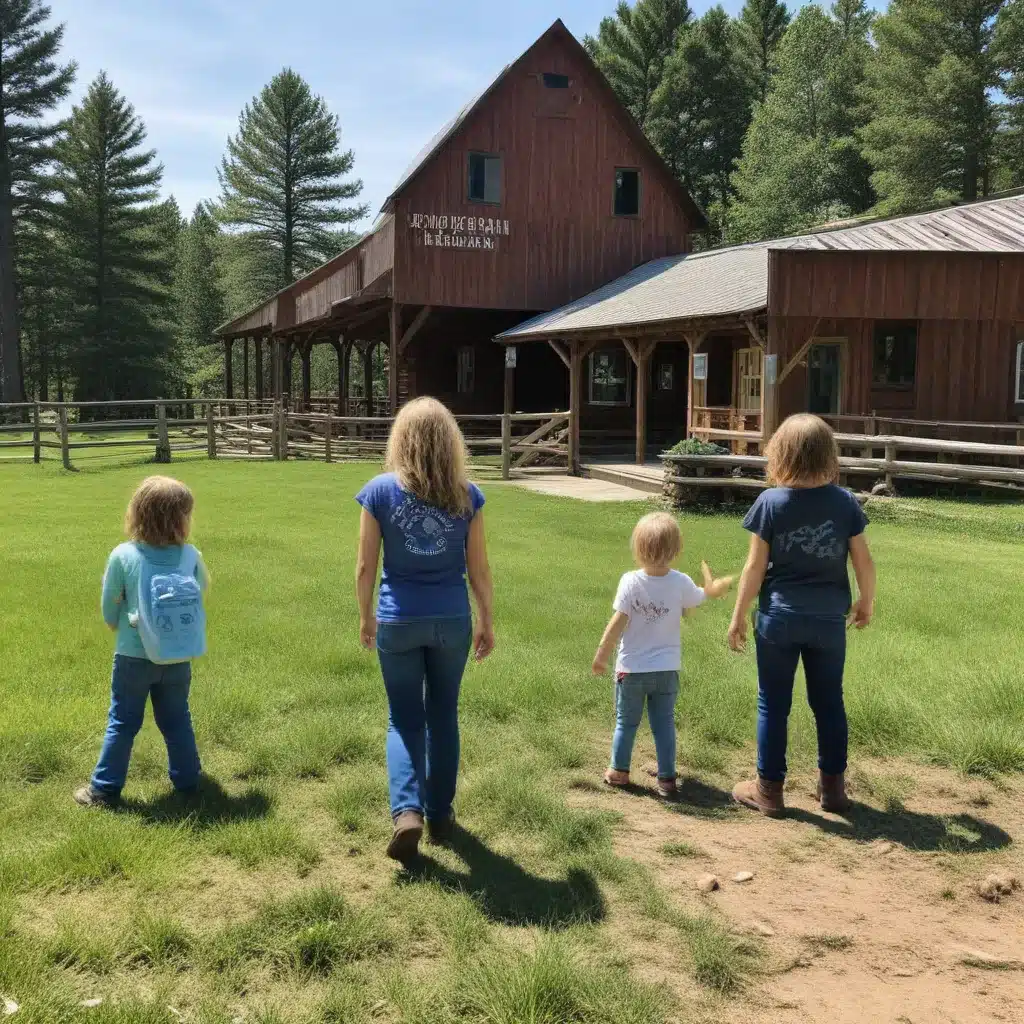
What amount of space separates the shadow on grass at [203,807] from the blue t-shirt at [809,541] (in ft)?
7.53

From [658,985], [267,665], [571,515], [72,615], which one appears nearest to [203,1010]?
[658,985]

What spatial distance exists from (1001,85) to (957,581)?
4068cm

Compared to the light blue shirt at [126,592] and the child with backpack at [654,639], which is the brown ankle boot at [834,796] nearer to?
the child with backpack at [654,639]

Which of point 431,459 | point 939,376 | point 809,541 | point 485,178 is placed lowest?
point 809,541

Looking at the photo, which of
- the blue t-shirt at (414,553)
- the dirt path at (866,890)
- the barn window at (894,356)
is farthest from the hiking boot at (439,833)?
the barn window at (894,356)

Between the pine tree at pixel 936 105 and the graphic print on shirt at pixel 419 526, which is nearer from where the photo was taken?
the graphic print on shirt at pixel 419 526

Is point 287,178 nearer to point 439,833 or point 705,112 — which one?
point 705,112

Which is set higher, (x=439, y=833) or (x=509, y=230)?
(x=509, y=230)

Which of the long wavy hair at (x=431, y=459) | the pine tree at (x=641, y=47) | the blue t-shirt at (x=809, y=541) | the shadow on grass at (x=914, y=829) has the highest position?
the pine tree at (x=641, y=47)

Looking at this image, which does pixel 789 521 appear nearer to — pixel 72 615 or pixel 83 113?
pixel 72 615

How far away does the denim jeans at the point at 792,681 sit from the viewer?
4203mm

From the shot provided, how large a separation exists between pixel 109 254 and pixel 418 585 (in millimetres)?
52117

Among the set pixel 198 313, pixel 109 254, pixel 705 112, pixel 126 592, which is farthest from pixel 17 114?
pixel 126 592

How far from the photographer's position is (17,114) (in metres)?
44.3
